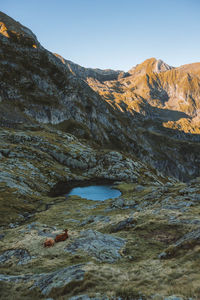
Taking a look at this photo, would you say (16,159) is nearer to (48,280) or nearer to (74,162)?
(74,162)

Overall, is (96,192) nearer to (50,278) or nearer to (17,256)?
(17,256)

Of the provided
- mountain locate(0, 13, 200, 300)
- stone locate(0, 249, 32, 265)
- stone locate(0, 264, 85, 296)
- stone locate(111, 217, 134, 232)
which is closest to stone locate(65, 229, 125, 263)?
mountain locate(0, 13, 200, 300)

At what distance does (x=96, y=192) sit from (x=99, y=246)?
2352 inches

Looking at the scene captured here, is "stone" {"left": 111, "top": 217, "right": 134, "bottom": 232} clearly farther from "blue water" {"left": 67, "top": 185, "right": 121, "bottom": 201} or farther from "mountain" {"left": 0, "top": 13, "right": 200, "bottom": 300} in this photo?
"blue water" {"left": 67, "top": 185, "right": 121, "bottom": 201}

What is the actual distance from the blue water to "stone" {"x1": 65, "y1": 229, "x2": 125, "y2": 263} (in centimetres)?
4922

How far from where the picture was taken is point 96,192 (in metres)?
80.2

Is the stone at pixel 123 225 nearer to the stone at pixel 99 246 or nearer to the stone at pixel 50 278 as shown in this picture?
the stone at pixel 99 246

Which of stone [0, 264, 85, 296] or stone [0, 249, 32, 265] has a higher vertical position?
stone [0, 264, 85, 296]

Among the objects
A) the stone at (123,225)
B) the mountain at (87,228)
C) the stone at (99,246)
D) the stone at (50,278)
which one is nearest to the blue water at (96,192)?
the mountain at (87,228)

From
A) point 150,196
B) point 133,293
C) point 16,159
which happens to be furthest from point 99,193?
point 133,293

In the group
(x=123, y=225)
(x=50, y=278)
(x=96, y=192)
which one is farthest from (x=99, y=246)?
(x=96, y=192)

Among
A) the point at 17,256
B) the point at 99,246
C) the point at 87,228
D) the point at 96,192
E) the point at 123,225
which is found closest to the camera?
the point at 99,246

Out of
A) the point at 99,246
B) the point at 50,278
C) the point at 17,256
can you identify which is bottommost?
the point at 17,256

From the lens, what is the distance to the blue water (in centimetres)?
7391
